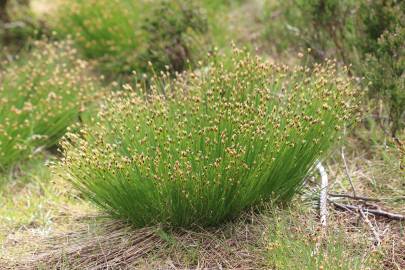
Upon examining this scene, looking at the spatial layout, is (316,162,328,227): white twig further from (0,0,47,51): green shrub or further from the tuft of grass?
(0,0,47,51): green shrub

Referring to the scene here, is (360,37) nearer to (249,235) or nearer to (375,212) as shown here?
(375,212)

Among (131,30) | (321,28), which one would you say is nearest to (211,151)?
(321,28)

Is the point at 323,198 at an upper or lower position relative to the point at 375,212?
upper

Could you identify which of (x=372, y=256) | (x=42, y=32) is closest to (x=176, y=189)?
(x=372, y=256)

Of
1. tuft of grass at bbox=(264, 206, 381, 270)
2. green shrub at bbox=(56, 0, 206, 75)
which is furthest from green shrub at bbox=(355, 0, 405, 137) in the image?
green shrub at bbox=(56, 0, 206, 75)

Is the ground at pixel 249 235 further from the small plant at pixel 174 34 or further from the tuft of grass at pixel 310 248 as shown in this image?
the small plant at pixel 174 34

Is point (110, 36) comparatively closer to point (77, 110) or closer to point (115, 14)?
point (115, 14)

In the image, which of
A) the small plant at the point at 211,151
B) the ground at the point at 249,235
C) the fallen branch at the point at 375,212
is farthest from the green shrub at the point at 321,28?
the fallen branch at the point at 375,212
